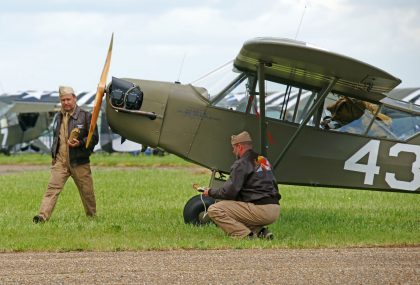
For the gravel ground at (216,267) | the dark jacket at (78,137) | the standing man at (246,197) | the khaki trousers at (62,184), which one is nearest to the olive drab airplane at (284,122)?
the dark jacket at (78,137)

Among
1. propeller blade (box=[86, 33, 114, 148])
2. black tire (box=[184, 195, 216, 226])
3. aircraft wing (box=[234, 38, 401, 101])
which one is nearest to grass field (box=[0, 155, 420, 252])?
black tire (box=[184, 195, 216, 226])

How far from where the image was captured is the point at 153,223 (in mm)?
13602

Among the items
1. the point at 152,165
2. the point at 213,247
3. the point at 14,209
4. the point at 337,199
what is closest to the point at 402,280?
the point at 213,247

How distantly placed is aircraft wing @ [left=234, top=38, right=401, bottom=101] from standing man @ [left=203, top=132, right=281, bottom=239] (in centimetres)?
118

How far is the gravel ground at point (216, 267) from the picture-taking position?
28.7 feet

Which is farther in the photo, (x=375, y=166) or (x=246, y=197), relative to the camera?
(x=375, y=166)

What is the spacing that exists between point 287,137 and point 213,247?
322cm

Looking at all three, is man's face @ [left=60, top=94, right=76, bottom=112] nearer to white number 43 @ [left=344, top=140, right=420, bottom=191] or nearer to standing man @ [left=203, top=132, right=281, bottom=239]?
standing man @ [left=203, top=132, right=281, bottom=239]

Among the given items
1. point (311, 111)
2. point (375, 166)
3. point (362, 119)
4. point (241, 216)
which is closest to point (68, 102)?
point (241, 216)

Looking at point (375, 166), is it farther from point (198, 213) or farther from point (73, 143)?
point (73, 143)

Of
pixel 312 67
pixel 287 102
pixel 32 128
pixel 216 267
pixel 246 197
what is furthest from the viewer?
pixel 32 128

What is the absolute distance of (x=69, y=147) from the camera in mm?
13492

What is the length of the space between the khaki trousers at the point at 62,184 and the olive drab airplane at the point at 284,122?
0.94 meters

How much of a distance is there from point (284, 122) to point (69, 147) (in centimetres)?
310
